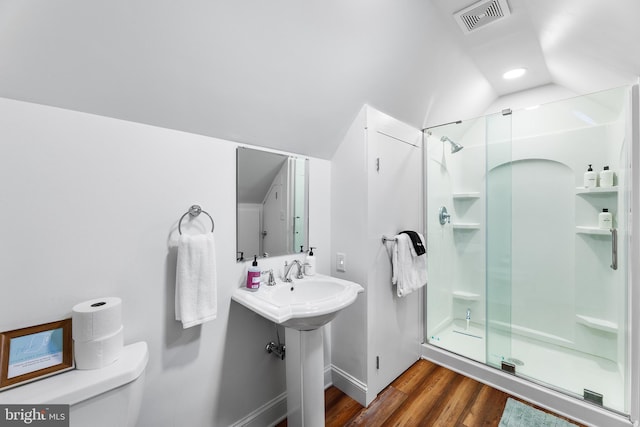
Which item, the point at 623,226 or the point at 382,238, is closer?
the point at 623,226

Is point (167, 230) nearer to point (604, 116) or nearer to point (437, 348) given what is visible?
point (437, 348)

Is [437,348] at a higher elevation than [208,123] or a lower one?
lower

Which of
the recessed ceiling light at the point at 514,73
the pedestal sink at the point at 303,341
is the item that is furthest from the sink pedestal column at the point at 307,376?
the recessed ceiling light at the point at 514,73

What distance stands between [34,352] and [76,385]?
8.2 inches

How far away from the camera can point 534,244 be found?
2385 mm

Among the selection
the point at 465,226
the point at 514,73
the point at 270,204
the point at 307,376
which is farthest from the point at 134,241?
the point at 514,73

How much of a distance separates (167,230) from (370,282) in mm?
1256

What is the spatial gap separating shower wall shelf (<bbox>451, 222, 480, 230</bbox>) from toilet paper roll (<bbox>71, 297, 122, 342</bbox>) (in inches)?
108

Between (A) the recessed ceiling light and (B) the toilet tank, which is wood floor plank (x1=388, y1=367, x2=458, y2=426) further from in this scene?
(A) the recessed ceiling light

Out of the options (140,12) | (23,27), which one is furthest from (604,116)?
(23,27)

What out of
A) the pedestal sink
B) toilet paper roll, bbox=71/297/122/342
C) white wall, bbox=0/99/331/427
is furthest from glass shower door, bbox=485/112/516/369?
toilet paper roll, bbox=71/297/122/342

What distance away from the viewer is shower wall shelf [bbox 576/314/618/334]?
1.99 meters

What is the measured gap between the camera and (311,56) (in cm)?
128

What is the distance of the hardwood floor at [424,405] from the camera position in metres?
1.58
